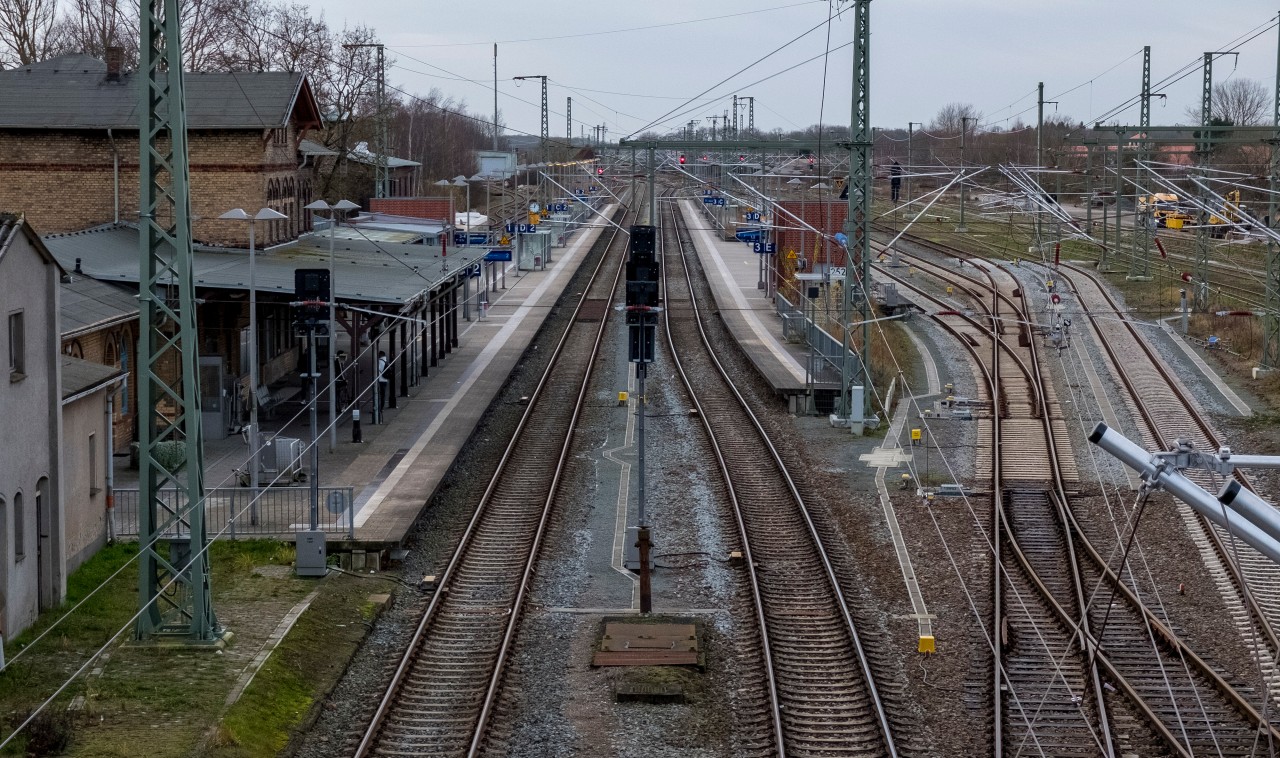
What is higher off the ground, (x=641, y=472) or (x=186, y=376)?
(x=186, y=376)

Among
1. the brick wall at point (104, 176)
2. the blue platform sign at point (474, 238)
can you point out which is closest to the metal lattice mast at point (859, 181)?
the brick wall at point (104, 176)

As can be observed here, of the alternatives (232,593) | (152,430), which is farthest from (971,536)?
(152,430)

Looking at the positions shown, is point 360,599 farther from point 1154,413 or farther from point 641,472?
point 1154,413

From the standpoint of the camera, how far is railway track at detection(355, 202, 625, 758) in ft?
40.2

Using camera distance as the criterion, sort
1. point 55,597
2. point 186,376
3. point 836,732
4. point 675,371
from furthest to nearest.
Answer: point 675,371
point 55,597
point 186,376
point 836,732

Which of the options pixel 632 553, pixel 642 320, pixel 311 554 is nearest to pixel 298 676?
pixel 311 554

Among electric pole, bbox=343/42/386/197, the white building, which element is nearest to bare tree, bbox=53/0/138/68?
electric pole, bbox=343/42/386/197

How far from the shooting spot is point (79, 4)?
61406mm

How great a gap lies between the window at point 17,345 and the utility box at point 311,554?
3448mm

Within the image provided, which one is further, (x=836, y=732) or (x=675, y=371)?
(x=675, y=371)

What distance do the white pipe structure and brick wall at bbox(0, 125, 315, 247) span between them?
26.5 metres

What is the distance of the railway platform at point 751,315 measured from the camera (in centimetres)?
3023

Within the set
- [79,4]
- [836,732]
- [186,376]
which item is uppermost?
[79,4]

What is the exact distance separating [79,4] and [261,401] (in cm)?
4095
